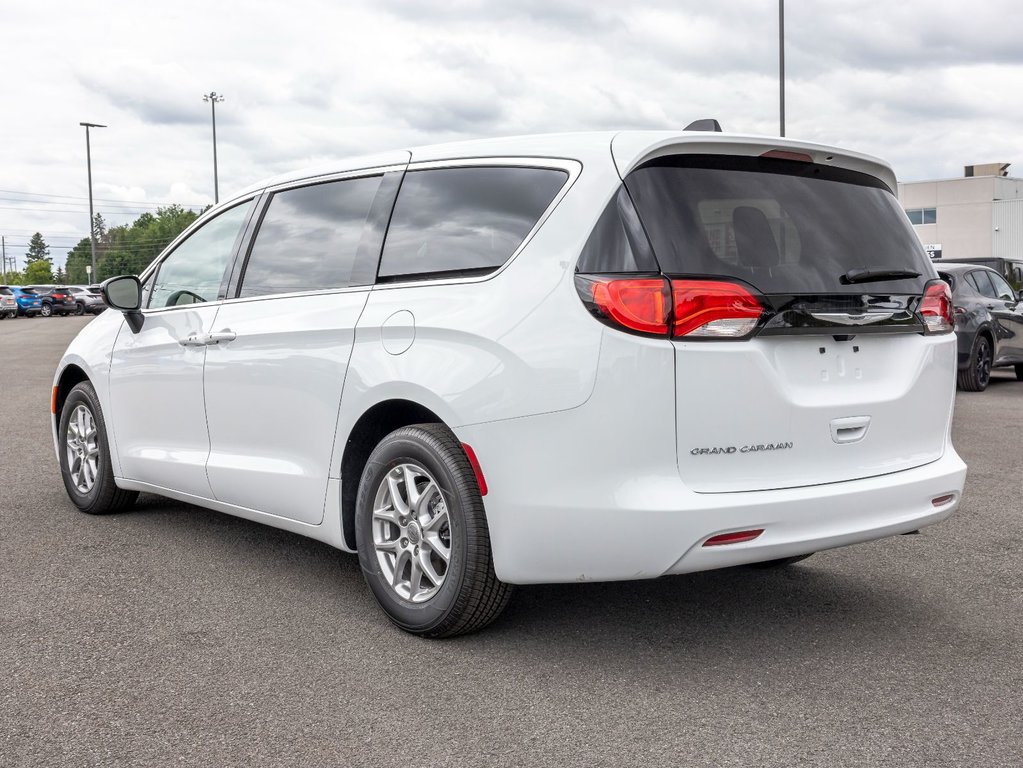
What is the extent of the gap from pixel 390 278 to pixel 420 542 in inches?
40.3

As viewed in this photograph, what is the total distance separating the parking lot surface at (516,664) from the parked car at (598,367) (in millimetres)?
319

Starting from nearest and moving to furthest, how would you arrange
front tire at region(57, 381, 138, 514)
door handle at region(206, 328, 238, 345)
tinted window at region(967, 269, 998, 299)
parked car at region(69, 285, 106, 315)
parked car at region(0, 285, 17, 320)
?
door handle at region(206, 328, 238, 345), front tire at region(57, 381, 138, 514), tinted window at region(967, 269, 998, 299), parked car at region(0, 285, 17, 320), parked car at region(69, 285, 106, 315)

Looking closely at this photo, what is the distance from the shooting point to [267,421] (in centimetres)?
473

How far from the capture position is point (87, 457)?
630 centimetres

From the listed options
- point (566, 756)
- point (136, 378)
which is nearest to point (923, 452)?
point (566, 756)

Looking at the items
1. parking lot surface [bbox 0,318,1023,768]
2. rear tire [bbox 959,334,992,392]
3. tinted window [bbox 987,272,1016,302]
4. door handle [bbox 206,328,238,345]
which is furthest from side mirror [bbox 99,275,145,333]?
tinted window [bbox 987,272,1016,302]

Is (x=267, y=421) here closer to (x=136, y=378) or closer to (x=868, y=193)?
(x=136, y=378)

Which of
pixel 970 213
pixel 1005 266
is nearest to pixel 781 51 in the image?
pixel 1005 266

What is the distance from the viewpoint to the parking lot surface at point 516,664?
309 centimetres

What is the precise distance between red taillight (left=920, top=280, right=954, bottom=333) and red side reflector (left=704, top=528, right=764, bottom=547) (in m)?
1.17

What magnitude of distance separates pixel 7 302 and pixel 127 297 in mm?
52929

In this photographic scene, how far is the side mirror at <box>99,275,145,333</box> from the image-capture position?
5.74 metres

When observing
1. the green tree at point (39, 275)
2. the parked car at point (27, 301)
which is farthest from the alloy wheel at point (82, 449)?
the green tree at point (39, 275)

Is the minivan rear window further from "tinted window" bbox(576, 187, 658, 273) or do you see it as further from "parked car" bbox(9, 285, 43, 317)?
"parked car" bbox(9, 285, 43, 317)
